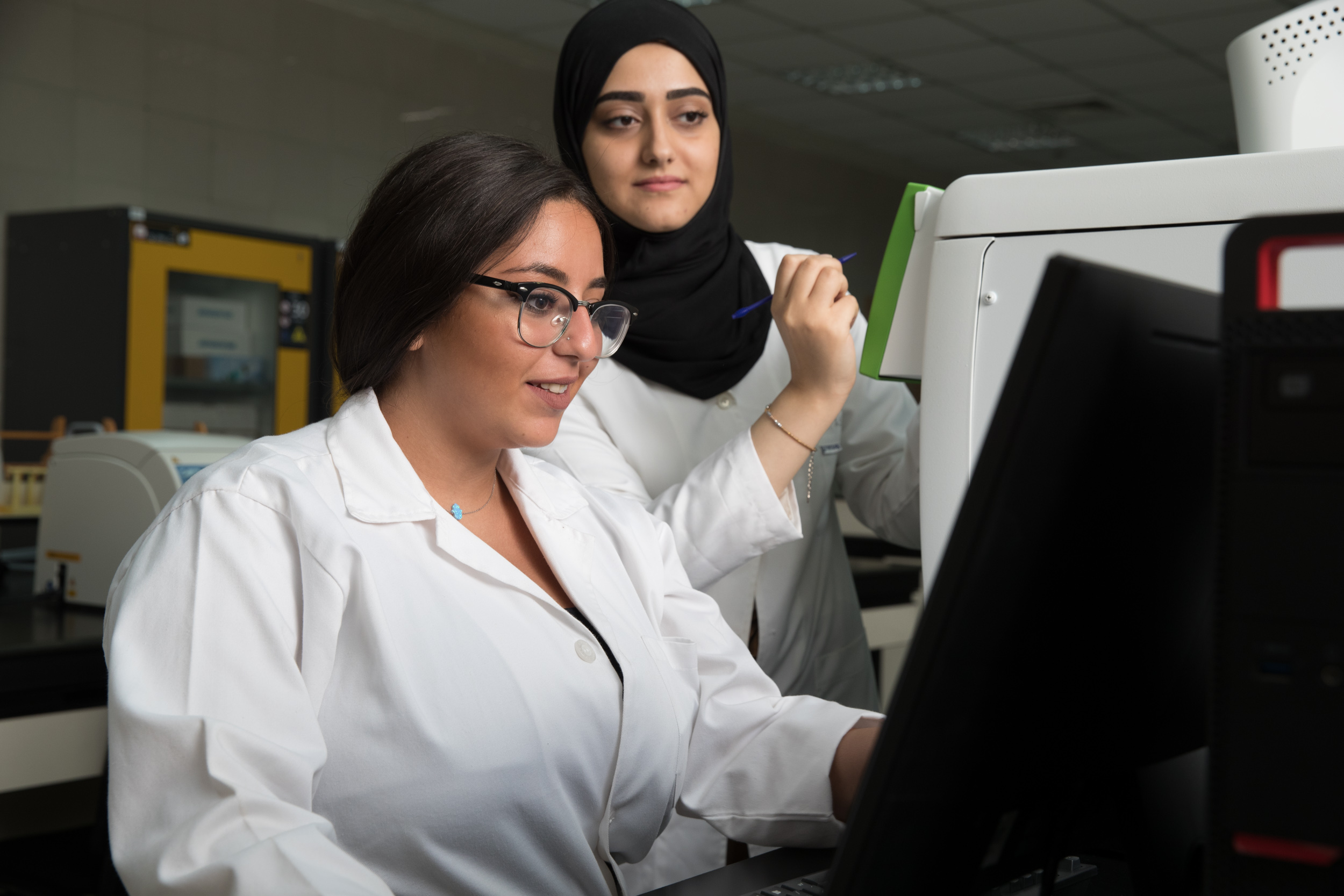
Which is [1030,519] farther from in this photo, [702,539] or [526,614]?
[702,539]

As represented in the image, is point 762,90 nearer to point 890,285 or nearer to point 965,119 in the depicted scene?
point 965,119

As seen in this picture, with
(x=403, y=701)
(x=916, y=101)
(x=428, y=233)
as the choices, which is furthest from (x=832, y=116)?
(x=403, y=701)

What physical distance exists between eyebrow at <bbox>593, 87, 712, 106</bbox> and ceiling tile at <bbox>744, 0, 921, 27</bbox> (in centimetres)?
379

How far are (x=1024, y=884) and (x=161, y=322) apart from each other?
358 cm

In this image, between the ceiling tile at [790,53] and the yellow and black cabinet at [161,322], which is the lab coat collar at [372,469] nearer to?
the yellow and black cabinet at [161,322]

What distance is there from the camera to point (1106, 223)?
862mm

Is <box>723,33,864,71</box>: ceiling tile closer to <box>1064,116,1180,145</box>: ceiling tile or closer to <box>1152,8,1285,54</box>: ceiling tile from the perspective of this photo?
<box>1152,8,1285,54</box>: ceiling tile

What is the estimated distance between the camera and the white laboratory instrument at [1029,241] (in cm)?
81

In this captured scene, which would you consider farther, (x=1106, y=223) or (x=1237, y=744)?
(x=1106, y=223)

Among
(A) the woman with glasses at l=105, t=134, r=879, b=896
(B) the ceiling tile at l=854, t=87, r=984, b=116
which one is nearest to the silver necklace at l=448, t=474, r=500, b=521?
(A) the woman with glasses at l=105, t=134, r=879, b=896

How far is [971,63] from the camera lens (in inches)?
225

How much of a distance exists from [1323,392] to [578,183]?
2.70 feet

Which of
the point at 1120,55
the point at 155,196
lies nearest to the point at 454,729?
the point at 155,196

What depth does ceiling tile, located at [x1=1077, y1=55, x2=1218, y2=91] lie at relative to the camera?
568 cm
